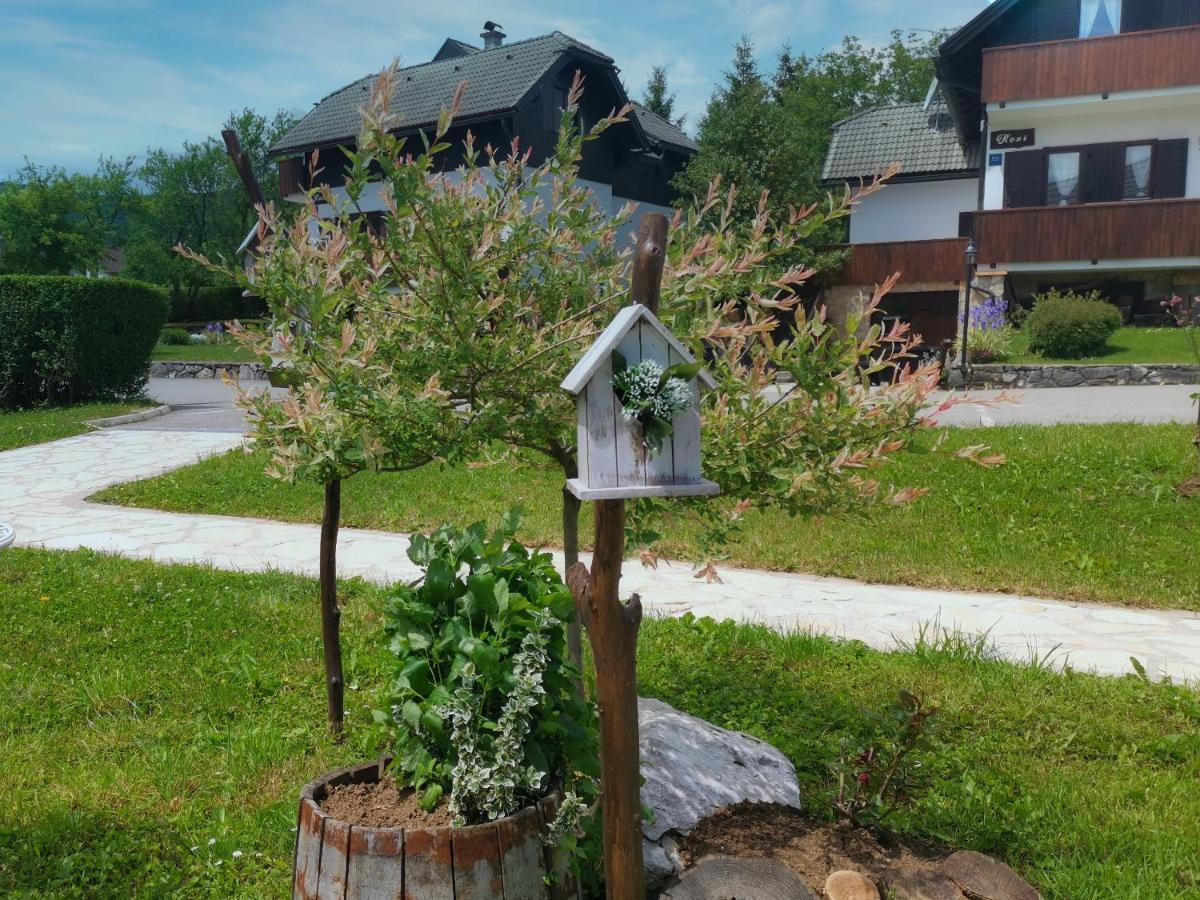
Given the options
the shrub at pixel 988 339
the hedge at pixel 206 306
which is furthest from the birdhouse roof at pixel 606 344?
the hedge at pixel 206 306

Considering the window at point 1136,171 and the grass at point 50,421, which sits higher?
the window at point 1136,171

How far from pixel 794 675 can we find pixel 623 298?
89.5 inches

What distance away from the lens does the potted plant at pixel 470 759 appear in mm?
2359

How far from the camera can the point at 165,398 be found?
21.2 metres

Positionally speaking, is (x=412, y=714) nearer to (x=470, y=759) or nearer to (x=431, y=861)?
(x=470, y=759)

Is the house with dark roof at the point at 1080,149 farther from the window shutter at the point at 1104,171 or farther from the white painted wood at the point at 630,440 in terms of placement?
the white painted wood at the point at 630,440

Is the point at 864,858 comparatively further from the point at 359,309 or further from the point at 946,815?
the point at 359,309

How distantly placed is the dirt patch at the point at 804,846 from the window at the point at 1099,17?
75.7 ft

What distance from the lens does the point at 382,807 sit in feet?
8.83

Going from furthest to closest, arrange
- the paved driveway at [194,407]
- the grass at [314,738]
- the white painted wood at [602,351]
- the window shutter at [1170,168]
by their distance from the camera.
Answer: the window shutter at [1170,168] → the paved driveway at [194,407] → the grass at [314,738] → the white painted wood at [602,351]

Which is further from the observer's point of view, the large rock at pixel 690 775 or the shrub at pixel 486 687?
the large rock at pixel 690 775

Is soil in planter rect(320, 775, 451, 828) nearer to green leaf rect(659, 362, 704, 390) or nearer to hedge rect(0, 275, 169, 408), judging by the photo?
green leaf rect(659, 362, 704, 390)

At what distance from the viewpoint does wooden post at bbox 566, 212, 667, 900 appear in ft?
7.58

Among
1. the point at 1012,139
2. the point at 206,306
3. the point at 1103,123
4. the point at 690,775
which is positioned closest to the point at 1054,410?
the point at 690,775
